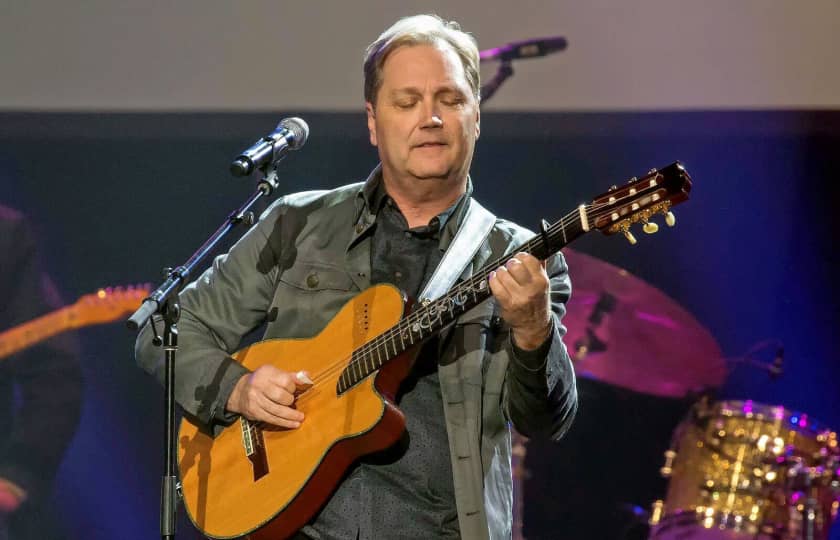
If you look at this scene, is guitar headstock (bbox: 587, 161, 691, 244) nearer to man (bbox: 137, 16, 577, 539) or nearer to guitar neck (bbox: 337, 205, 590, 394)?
guitar neck (bbox: 337, 205, 590, 394)

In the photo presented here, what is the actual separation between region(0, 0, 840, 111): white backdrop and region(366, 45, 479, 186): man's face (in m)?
1.48

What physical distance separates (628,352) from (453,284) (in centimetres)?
186

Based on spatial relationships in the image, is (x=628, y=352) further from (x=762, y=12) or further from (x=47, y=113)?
(x=47, y=113)

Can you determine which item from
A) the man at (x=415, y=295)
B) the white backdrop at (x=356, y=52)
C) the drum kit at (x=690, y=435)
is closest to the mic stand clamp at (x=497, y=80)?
the white backdrop at (x=356, y=52)

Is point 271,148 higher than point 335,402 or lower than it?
higher

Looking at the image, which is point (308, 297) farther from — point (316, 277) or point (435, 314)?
point (435, 314)

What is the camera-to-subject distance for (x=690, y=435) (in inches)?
173

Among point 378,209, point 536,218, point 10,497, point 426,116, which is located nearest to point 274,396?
point 378,209

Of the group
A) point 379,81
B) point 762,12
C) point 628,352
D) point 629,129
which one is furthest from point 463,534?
point 762,12

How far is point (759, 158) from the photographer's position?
14.1 ft

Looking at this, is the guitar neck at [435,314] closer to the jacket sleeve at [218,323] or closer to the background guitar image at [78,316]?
the jacket sleeve at [218,323]

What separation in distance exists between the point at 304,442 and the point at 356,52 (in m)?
2.16

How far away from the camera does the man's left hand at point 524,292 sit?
7.73 feet

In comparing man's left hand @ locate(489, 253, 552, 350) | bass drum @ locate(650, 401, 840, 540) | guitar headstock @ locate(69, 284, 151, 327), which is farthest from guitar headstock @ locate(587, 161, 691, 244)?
guitar headstock @ locate(69, 284, 151, 327)
